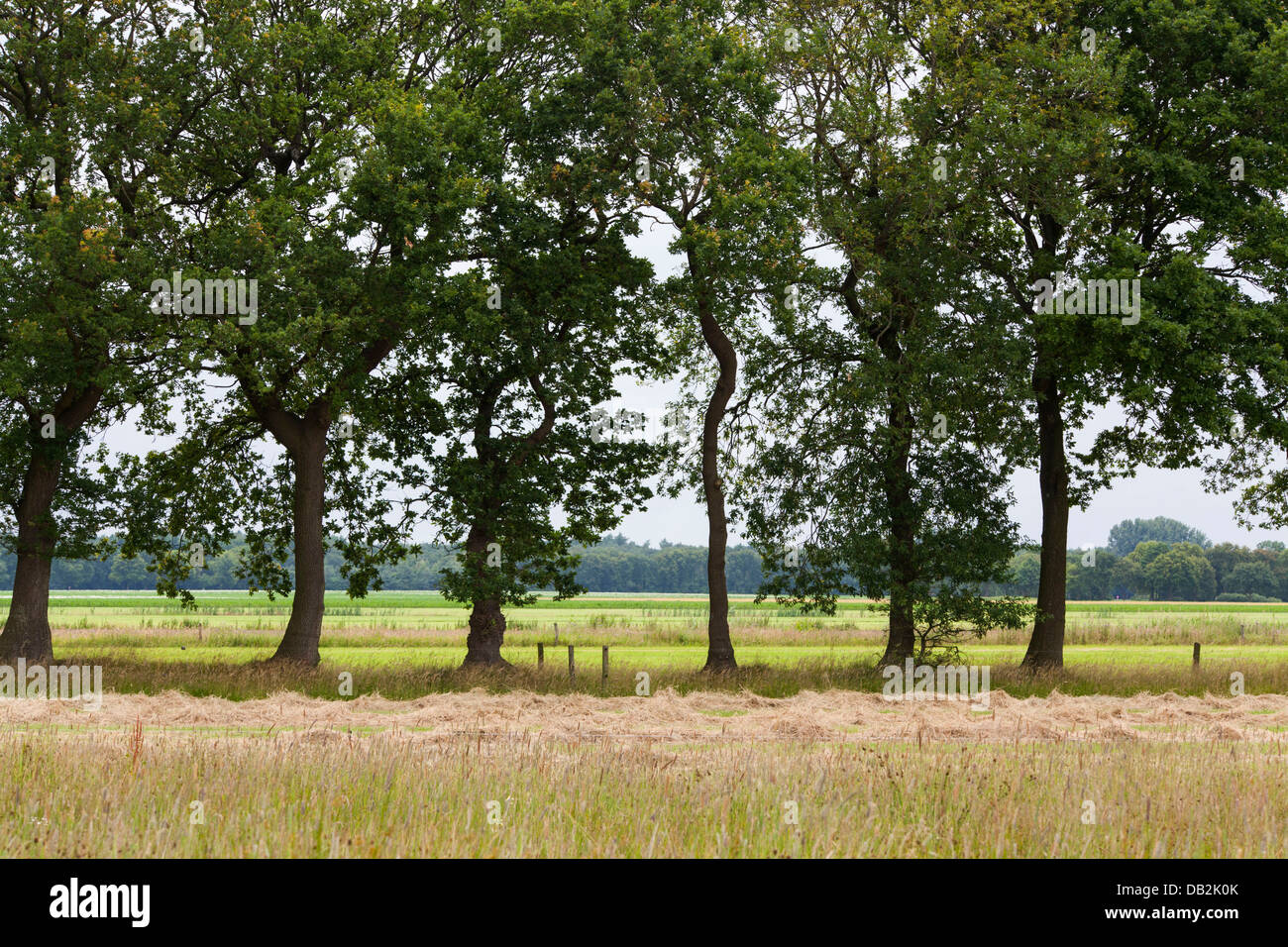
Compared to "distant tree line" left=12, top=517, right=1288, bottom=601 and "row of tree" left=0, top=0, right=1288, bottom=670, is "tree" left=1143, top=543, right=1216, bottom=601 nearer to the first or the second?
"distant tree line" left=12, top=517, right=1288, bottom=601

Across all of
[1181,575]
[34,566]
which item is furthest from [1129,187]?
[1181,575]

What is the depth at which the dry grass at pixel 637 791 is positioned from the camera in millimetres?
8844

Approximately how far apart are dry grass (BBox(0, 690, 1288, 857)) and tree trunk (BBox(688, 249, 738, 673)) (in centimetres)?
1248

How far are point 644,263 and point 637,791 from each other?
2127 cm

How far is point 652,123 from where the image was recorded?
26.8 metres

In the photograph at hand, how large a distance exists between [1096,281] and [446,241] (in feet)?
52.6

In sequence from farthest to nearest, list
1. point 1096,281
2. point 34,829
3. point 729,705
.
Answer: point 1096,281 → point 729,705 → point 34,829

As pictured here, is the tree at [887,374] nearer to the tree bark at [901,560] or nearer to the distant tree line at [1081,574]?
the tree bark at [901,560]

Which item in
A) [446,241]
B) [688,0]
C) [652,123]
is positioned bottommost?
[446,241]

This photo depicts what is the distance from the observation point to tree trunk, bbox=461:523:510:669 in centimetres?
2938

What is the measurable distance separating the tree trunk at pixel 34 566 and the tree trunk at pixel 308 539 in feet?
20.5

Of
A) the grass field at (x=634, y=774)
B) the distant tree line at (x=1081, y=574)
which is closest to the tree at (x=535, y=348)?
the grass field at (x=634, y=774)

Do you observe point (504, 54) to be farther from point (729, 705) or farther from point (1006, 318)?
point (729, 705)
